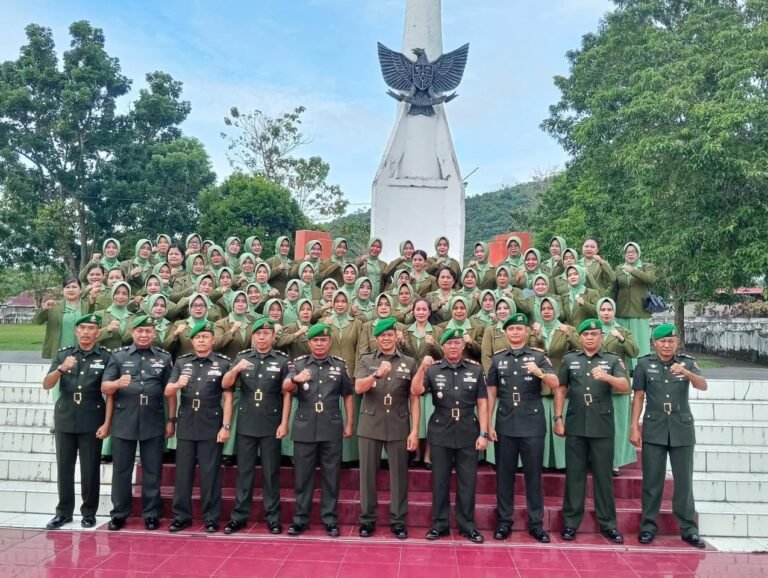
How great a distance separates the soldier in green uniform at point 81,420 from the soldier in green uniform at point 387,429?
2.05 m

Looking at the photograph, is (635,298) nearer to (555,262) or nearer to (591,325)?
(555,262)

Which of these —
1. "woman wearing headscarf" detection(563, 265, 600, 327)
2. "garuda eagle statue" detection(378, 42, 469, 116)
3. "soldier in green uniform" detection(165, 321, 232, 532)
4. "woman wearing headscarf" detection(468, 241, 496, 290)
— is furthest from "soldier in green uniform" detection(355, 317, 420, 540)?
"garuda eagle statue" detection(378, 42, 469, 116)

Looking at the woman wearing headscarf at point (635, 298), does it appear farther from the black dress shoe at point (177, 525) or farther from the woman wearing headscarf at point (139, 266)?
the woman wearing headscarf at point (139, 266)

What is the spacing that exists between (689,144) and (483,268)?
5986mm

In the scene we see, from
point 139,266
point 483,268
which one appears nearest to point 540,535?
point 483,268

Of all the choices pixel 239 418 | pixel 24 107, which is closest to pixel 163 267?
pixel 239 418

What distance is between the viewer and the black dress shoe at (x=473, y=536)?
181 inches

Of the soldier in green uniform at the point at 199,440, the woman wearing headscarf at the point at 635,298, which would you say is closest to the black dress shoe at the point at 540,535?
the soldier in green uniform at the point at 199,440

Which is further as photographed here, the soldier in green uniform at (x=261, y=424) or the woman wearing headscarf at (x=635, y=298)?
the woman wearing headscarf at (x=635, y=298)

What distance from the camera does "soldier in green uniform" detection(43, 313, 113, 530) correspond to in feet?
15.9

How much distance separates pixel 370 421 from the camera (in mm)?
4758

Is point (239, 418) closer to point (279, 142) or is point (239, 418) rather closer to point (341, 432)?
point (341, 432)

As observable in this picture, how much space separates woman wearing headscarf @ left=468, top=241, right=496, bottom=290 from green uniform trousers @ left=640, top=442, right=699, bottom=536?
305 centimetres

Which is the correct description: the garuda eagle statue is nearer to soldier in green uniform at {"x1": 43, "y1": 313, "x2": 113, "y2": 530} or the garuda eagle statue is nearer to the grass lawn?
soldier in green uniform at {"x1": 43, "y1": 313, "x2": 113, "y2": 530}
